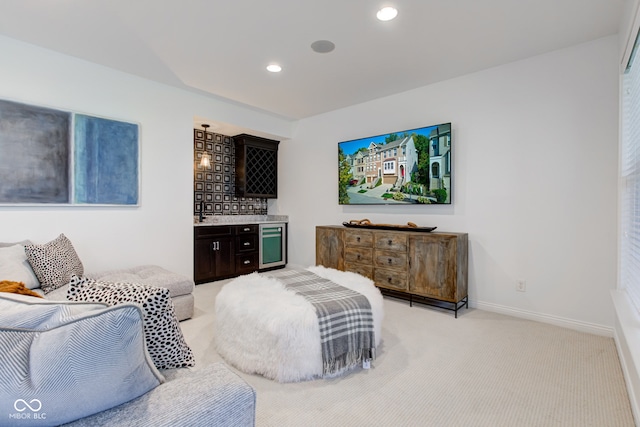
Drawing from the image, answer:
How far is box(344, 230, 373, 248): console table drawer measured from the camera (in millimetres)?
3803

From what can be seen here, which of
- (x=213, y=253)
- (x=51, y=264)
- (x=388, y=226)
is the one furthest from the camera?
(x=213, y=253)

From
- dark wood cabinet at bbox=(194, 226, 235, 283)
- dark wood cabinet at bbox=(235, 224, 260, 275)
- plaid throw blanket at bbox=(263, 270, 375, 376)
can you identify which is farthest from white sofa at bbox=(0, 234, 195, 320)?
dark wood cabinet at bbox=(235, 224, 260, 275)

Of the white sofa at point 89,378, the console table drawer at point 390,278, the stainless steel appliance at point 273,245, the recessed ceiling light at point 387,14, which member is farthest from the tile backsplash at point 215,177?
the white sofa at point 89,378

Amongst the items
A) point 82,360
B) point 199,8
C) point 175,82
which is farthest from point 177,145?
point 82,360

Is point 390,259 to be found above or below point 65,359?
below

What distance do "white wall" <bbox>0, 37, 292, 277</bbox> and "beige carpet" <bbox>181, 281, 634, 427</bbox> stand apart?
54.6 inches

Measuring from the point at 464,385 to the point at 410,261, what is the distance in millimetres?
1588

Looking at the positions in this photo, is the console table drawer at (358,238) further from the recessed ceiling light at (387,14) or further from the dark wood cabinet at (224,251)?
the recessed ceiling light at (387,14)

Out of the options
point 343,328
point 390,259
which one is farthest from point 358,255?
point 343,328

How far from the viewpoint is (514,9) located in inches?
91.2

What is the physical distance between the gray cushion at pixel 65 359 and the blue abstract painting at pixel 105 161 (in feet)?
9.25

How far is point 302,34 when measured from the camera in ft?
8.75

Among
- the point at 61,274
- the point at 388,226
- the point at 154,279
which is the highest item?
the point at 388,226

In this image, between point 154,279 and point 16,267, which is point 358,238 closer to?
point 154,279
